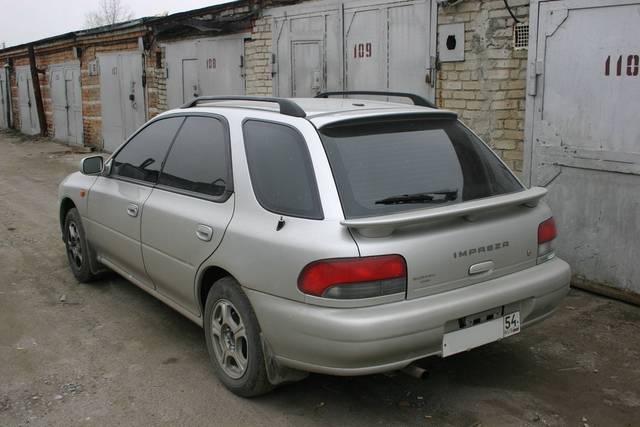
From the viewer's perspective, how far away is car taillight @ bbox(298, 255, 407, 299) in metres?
3.06

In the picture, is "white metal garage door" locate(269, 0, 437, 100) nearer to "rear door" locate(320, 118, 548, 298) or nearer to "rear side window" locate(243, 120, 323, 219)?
"rear door" locate(320, 118, 548, 298)

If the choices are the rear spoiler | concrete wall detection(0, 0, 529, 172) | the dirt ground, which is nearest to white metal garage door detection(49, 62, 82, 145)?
concrete wall detection(0, 0, 529, 172)

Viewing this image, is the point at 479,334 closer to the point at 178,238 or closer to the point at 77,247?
the point at 178,238

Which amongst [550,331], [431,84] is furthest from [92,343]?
[431,84]

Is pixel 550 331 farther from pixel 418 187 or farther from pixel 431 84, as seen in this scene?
pixel 431 84

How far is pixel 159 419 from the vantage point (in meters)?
3.53

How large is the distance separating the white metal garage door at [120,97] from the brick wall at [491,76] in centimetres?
898

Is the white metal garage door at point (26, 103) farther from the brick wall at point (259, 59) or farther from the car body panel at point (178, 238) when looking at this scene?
the car body panel at point (178, 238)

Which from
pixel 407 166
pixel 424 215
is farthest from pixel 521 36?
pixel 424 215

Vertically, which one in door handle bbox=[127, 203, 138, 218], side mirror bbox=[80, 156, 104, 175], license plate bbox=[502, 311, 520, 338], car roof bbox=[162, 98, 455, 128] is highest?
car roof bbox=[162, 98, 455, 128]

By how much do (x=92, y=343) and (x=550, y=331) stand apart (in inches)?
126

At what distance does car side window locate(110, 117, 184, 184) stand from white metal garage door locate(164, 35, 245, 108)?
5.80m

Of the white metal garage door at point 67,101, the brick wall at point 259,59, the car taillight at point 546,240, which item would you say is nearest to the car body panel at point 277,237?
the car taillight at point 546,240

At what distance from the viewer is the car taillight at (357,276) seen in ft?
10.0
